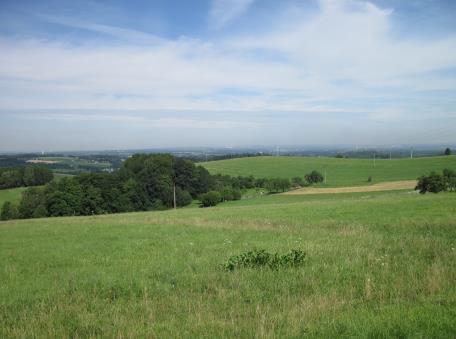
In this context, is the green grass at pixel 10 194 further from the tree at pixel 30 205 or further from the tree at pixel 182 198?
the tree at pixel 182 198

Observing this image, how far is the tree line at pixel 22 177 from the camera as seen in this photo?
105 meters

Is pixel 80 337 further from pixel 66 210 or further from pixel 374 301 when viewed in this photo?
pixel 66 210

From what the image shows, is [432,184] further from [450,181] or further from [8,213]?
[8,213]

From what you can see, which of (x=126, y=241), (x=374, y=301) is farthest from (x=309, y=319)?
(x=126, y=241)

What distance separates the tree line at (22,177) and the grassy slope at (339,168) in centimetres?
5218

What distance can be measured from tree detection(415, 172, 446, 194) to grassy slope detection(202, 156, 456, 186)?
94.2ft

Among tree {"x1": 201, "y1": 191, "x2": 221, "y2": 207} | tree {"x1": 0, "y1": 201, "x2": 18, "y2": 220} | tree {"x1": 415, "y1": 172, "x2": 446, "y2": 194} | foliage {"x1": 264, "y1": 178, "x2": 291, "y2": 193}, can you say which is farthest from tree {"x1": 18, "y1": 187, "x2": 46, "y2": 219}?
tree {"x1": 415, "y1": 172, "x2": 446, "y2": 194}

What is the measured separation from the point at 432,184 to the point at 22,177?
105 meters

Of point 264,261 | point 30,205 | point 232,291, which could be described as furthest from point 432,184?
point 30,205

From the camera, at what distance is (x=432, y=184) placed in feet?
186

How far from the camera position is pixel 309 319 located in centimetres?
580

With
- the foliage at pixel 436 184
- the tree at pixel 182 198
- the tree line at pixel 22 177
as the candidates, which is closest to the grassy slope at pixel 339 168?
the foliage at pixel 436 184

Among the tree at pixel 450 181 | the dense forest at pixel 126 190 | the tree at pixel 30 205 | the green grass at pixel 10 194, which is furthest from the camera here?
the green grass at pixel 10 194

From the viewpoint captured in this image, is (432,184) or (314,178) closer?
(432,184)
